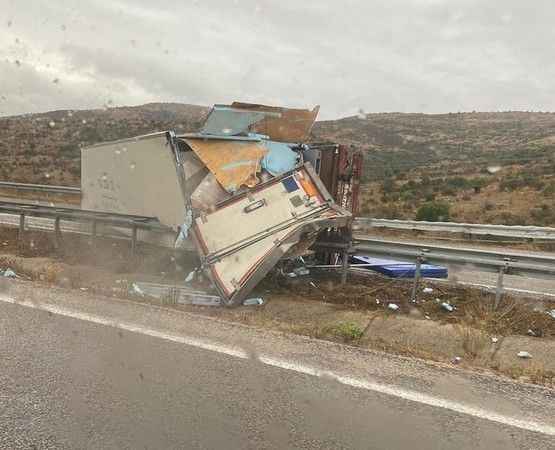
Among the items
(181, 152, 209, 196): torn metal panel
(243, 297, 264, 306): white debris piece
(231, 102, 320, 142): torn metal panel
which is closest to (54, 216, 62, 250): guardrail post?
(181, 152, 209, 196): torn metal panel

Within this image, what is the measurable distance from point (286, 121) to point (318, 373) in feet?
17.5

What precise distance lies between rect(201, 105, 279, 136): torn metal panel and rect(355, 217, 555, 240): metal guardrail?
21.5ft

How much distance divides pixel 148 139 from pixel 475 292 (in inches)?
214

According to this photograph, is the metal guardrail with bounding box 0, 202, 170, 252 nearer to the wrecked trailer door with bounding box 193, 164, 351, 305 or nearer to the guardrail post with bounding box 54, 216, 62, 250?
the guardrail post with bounding box 54, 216, 62, 250

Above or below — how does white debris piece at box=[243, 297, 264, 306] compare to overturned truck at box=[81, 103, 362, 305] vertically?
below

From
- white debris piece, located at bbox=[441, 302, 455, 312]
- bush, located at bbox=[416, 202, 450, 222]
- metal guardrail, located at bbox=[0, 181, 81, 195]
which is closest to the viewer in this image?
white debris piece, located at bbox=[441, 302, 455, 312]

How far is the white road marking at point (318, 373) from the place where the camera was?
12.5 ft

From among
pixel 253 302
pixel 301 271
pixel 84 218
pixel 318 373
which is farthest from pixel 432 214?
pixel 318 373

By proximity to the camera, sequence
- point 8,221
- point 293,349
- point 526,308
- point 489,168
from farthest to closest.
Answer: point 489,168 < point 8,221 < point 526,308 < point 293,349

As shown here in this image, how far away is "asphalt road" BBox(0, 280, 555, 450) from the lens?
3545 millimetres

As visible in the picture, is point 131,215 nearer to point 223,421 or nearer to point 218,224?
point 218,224

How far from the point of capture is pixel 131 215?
9.84 metres

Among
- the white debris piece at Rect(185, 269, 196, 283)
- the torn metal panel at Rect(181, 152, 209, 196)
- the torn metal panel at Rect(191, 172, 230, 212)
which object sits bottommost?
the white debris piece at Rect(185, 269, 196, 283)

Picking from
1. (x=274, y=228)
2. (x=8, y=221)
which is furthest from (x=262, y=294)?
(x=8, y=221)
